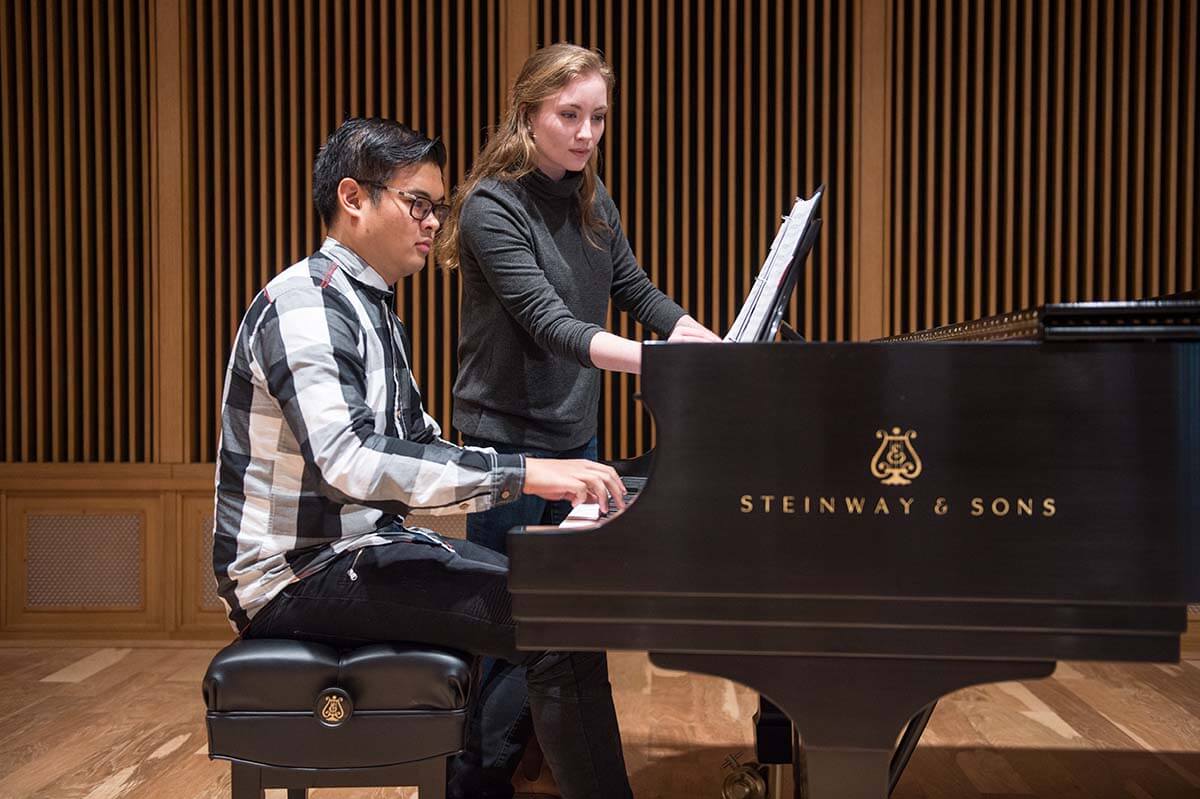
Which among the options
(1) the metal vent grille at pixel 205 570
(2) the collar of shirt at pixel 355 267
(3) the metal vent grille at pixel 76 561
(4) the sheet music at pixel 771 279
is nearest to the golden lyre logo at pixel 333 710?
(2) the collar of shirt at pixel 355 267

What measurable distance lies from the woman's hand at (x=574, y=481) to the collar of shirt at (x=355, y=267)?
1.59 feet

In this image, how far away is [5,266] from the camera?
4062 mm

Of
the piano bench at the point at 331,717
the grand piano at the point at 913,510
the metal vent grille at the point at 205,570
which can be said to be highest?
the grand piano at the point at 913,510

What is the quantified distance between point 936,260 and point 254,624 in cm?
325

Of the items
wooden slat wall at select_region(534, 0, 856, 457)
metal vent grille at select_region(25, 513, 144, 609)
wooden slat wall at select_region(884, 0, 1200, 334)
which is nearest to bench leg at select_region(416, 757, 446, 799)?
wooden slat wall at select_region(534, 0, 856, 457)

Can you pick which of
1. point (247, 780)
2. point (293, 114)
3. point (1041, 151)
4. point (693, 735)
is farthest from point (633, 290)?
point (1041, 151)

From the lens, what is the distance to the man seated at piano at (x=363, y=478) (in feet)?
5.02

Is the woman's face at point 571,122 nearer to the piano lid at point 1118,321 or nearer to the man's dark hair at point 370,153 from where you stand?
the man's dark hair at point 370,153

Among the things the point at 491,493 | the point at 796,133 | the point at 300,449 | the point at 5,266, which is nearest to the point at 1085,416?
the point at 491,493

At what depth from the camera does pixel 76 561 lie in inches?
157

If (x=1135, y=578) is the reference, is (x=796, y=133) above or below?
above

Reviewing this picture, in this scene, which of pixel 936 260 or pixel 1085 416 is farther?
pixel 936 260

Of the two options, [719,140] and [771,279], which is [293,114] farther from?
[771,279]

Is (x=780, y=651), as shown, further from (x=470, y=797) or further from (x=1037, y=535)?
(x=470, y=797)
